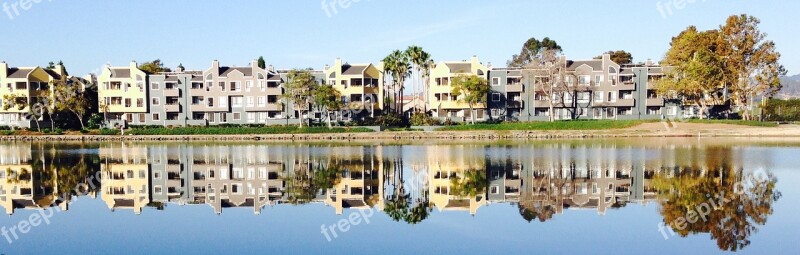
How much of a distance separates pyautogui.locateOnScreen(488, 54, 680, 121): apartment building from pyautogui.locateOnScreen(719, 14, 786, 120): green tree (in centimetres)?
877

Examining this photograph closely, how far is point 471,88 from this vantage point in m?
68.8

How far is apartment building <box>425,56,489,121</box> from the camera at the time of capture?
2936 inches

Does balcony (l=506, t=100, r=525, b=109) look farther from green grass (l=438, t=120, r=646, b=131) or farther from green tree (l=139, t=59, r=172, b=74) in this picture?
green tree (l=139, t=59, r=172, b=74)

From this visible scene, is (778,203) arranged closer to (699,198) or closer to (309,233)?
(699,198)

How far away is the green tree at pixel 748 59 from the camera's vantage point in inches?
2490

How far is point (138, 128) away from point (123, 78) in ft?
30.8

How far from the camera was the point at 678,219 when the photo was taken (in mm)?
16531

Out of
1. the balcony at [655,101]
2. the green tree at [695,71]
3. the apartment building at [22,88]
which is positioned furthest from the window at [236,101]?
the balcony at [655,101]

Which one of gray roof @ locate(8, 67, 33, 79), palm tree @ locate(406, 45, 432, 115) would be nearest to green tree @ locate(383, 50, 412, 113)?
palm tree @ locate(406, 45, 432, 115)

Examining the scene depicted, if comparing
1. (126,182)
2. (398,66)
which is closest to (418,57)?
(398,66)

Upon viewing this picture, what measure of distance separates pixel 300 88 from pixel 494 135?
23.3m

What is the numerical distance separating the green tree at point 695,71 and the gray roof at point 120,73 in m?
66.4

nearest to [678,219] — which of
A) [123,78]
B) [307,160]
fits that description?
[307,160]

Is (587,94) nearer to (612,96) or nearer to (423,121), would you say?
(612,96)
